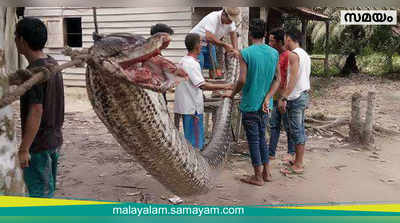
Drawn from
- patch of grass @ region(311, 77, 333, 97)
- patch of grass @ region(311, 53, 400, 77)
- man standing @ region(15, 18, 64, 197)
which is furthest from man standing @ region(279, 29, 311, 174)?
patch of grass @ region(311, 53, 400, 77)

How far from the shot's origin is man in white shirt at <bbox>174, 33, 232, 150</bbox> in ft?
9.93

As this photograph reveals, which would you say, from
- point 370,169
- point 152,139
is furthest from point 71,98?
point 152,139

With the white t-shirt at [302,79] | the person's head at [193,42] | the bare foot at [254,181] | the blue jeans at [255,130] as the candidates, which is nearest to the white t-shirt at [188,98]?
the person's head at [193,42]

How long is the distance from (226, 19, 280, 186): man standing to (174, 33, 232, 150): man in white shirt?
23 cm

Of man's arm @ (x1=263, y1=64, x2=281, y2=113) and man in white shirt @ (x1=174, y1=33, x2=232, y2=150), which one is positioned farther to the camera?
man's arm @ (x1=263, y1=64, x2=281, y2=113)

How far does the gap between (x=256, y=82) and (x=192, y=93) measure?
0.57 m

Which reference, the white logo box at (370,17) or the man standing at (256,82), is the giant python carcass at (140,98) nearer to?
the man standing at (256,82)

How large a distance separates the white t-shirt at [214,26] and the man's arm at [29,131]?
239cm

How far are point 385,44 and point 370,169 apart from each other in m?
9.67

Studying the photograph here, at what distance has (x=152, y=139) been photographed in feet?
5.82

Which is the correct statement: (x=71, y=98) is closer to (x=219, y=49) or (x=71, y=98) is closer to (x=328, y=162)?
(x=219, y=49)

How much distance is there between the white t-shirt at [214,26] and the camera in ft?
12.5

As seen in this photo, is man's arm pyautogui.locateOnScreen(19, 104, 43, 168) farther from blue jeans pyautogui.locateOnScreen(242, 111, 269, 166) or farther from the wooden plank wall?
the wooden plank wall

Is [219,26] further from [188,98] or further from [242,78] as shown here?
[188,98]
